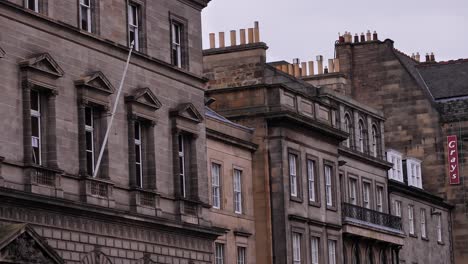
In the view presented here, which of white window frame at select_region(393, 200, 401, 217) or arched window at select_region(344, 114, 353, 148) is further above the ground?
arched window at select_region(344, 114, 353, 148)

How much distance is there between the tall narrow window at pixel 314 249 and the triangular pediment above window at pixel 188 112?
13303 mm

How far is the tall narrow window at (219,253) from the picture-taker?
187 feet

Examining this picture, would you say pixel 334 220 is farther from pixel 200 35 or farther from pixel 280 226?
pixel 200 35

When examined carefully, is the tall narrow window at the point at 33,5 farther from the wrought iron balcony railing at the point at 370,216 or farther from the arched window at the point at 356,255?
the arched window at the point at 356,255

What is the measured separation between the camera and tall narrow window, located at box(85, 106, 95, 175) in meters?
45.3

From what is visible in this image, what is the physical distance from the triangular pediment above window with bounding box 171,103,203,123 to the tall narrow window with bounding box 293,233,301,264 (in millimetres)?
11388

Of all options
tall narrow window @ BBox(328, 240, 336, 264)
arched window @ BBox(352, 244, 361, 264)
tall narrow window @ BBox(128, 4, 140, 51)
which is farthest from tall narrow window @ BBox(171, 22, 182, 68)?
arched window @ BBox(352, 244, 361, 264)

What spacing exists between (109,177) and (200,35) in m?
9.24

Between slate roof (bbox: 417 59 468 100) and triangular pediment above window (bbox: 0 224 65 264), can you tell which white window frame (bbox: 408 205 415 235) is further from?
triangular pediment above window (bbox: 0 224 65 264)

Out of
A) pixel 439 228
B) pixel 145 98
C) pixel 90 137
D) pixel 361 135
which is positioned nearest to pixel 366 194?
pixel 361 135

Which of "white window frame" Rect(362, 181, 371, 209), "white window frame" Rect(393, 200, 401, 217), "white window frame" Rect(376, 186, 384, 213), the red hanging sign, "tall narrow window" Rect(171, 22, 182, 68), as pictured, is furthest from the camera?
the red hanging sign

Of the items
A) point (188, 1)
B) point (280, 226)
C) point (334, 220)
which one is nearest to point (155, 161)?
point (188, 1)

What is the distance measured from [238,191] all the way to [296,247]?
13.6 ft

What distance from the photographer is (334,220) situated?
66.1m
